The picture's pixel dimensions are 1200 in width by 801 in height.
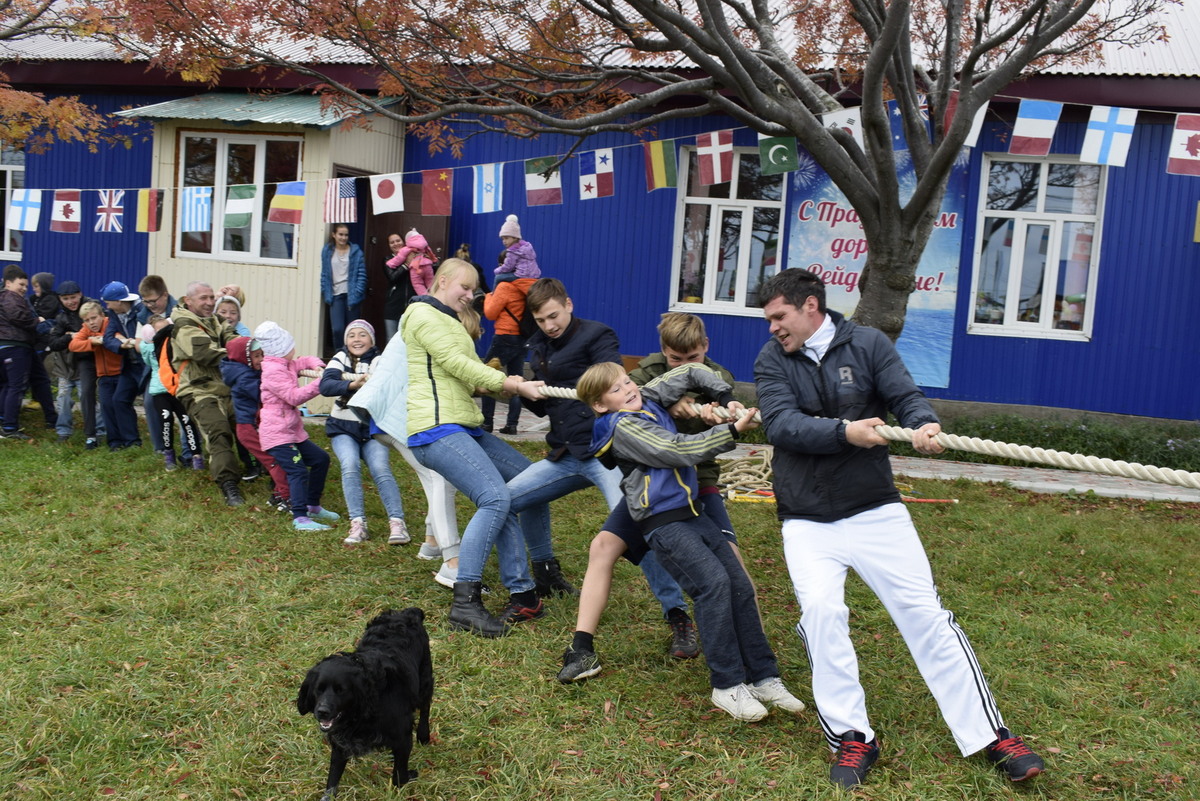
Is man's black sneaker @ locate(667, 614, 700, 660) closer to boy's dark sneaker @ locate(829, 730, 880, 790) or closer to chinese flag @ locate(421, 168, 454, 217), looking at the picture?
boy's dark sneaker @ locate(829, 730, 880, 790)

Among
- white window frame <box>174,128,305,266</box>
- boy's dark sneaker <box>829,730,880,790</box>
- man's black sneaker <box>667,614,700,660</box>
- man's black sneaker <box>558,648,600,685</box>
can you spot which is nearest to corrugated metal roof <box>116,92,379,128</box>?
white window frame <box>174,128,305,266</box>

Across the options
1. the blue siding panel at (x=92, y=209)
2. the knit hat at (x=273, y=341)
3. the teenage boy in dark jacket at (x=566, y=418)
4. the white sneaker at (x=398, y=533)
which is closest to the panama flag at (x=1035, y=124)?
the teenage boy in dark jacket at (x=566, y=418)

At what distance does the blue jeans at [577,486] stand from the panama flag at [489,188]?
21.5ft

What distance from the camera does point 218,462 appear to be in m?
8.09

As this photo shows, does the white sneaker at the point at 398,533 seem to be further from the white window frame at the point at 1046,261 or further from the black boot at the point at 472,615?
the white window frame at the point at 1046,261

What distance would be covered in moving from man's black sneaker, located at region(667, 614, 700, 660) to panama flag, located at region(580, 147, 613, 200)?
24.3ft

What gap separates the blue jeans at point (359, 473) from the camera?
7086 millimetres

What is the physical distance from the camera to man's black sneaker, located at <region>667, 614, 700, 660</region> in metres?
5.10

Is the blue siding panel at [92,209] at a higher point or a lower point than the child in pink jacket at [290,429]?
higher

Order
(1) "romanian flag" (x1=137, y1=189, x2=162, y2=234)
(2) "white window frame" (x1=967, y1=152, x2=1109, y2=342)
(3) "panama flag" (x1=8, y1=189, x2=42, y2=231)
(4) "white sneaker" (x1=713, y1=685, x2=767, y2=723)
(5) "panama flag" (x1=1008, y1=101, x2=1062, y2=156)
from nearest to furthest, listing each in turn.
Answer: (4) "white sneaker" (x1=713, y1=685, x2=767, y2=723) → (5) "panama flag" (x1=1008, y1=101, x2=1062, y2=156) → (3) "panama flag" (x1=8, y1=189, x2=42, y2=231) → (2) "white window frame" (x1=967, y1=152, x2=1109, y2=342) → (1) "romanian flag" (x1=137, y1=189, x2=162, y2=234)

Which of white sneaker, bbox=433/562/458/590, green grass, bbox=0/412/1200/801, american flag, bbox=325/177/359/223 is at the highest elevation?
american flag, bbox=325/177/359/223

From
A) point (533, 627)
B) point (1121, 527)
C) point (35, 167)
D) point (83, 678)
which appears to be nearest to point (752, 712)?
point (533, 627)

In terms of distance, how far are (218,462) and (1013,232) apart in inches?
380

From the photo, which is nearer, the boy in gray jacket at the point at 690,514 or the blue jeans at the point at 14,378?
the boy in gray jacket at the point at 690,514
